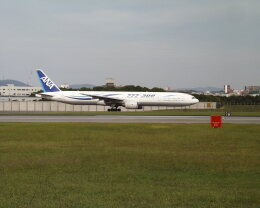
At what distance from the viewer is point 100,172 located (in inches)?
518

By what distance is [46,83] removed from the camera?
80375mm

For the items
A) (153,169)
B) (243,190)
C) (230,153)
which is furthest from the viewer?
(230,153)

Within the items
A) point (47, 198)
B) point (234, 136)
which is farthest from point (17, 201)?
point (234, 136)

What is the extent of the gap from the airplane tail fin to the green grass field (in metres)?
58.4

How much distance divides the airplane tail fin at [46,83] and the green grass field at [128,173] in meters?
58.4

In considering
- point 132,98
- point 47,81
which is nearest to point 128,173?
point 132,98

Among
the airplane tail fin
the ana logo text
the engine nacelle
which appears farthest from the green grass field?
the ana logo text

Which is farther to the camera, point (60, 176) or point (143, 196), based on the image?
point (60, 176)

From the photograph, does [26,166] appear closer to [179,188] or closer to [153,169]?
[153,169]

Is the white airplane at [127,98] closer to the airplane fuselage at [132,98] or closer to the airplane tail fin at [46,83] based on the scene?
the airplane fuselage at [132,98]

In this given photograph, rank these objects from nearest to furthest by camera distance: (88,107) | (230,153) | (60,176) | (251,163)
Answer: (60,176) < (251,163) < (230,153) < (88,107)

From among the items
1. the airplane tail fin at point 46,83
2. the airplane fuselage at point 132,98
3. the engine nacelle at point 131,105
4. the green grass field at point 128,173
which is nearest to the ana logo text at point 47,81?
the airplane tail fin at point 46,83

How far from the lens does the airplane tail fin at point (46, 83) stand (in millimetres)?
79938

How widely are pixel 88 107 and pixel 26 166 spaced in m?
74.3
